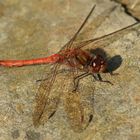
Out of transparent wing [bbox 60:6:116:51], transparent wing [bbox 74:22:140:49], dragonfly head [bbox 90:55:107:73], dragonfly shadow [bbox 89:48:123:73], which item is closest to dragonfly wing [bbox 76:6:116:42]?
transparent wing [bbox 60:6:116:51]

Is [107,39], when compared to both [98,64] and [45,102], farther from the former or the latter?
[45,102]

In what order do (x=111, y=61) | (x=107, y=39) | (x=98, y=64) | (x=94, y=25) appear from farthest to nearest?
(x=94, y=25) < (x=107, y=39) < (x=111, y=61) < (x=98, y=64)

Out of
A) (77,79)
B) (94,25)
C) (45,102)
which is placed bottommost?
(45,102)

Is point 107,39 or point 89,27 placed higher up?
point 107,39

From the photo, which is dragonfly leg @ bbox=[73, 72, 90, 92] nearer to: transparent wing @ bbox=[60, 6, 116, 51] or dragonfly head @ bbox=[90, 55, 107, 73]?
dragonfly head @ bbox=[90, 55, 107, 73]

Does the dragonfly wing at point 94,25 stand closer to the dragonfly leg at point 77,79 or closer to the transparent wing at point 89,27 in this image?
the transparent wing at point 89,27

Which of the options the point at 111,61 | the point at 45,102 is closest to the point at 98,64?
the point at 111,61

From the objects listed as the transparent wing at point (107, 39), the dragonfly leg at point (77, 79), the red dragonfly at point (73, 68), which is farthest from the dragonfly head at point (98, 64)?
the transparent wing at point (107, 39)
